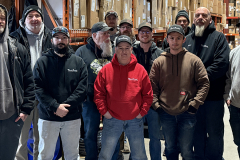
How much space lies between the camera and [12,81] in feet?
7.52

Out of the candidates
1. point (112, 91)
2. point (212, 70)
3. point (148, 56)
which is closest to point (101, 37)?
point (148, 56)

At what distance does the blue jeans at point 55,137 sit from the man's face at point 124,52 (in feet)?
2.65

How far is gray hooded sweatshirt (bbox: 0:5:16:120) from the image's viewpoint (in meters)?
2.21

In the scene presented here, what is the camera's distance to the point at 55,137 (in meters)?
2.66

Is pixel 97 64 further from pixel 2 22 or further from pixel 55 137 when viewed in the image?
pixel 2 22

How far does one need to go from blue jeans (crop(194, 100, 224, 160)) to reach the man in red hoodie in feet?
2.77

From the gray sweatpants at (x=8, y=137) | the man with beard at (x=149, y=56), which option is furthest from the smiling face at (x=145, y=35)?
the gray sweatpants at (x=8, y=137)

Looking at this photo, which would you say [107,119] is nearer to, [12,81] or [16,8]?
[12,81]

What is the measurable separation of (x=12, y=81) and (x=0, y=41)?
0.37 m

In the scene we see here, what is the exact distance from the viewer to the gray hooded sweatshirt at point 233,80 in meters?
2.83

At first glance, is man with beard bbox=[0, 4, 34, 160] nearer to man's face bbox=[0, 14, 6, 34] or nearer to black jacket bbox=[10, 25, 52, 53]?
man's face bbox=[0, 14, 6, 34]

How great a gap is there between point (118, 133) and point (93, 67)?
832 mm

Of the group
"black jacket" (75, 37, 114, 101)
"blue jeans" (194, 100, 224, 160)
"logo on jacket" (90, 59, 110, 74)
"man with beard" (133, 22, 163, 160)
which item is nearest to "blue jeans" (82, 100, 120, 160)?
"black jacket" (75, 37, 114, 101)

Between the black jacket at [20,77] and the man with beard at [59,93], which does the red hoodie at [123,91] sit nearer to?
the man with beard at [59,93]
